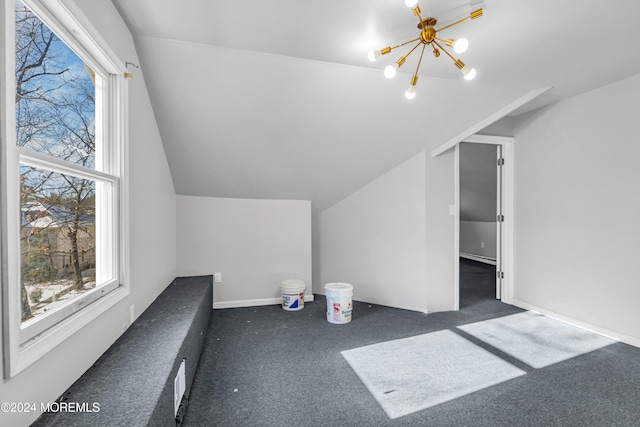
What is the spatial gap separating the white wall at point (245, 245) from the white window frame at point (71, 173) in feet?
5.38

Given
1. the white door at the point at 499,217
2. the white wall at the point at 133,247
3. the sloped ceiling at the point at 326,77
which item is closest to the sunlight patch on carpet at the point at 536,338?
the white door at the point at 499,217

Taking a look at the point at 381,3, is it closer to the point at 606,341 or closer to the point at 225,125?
the point at 225,125

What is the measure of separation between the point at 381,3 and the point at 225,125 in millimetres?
1578

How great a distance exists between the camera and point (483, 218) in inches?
251

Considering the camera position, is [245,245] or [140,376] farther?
[245,245]

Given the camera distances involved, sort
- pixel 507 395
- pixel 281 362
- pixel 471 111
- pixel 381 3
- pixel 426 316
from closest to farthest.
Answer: pixel 381 3 → pixel 507 395 → pixel 281 362 → pixel 471 111 → pixel 426 316

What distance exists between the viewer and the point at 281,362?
2.23m

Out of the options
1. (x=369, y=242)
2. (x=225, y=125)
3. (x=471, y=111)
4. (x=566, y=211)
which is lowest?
(x=369, y=242)

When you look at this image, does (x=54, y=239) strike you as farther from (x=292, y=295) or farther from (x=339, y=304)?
(x=292, y=295)

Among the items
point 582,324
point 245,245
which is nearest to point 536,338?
point 582,324

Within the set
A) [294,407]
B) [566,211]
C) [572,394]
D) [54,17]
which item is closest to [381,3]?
[54,17]

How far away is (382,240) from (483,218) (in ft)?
12.8

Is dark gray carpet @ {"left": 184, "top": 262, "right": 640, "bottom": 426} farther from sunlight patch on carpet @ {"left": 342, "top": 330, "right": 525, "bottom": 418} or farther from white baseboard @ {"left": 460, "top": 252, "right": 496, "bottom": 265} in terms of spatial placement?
Answer: white baseboard @ {"left": 460, "top": 252, "right": 496, "bottom": 265}

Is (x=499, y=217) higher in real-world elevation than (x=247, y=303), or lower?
higher
